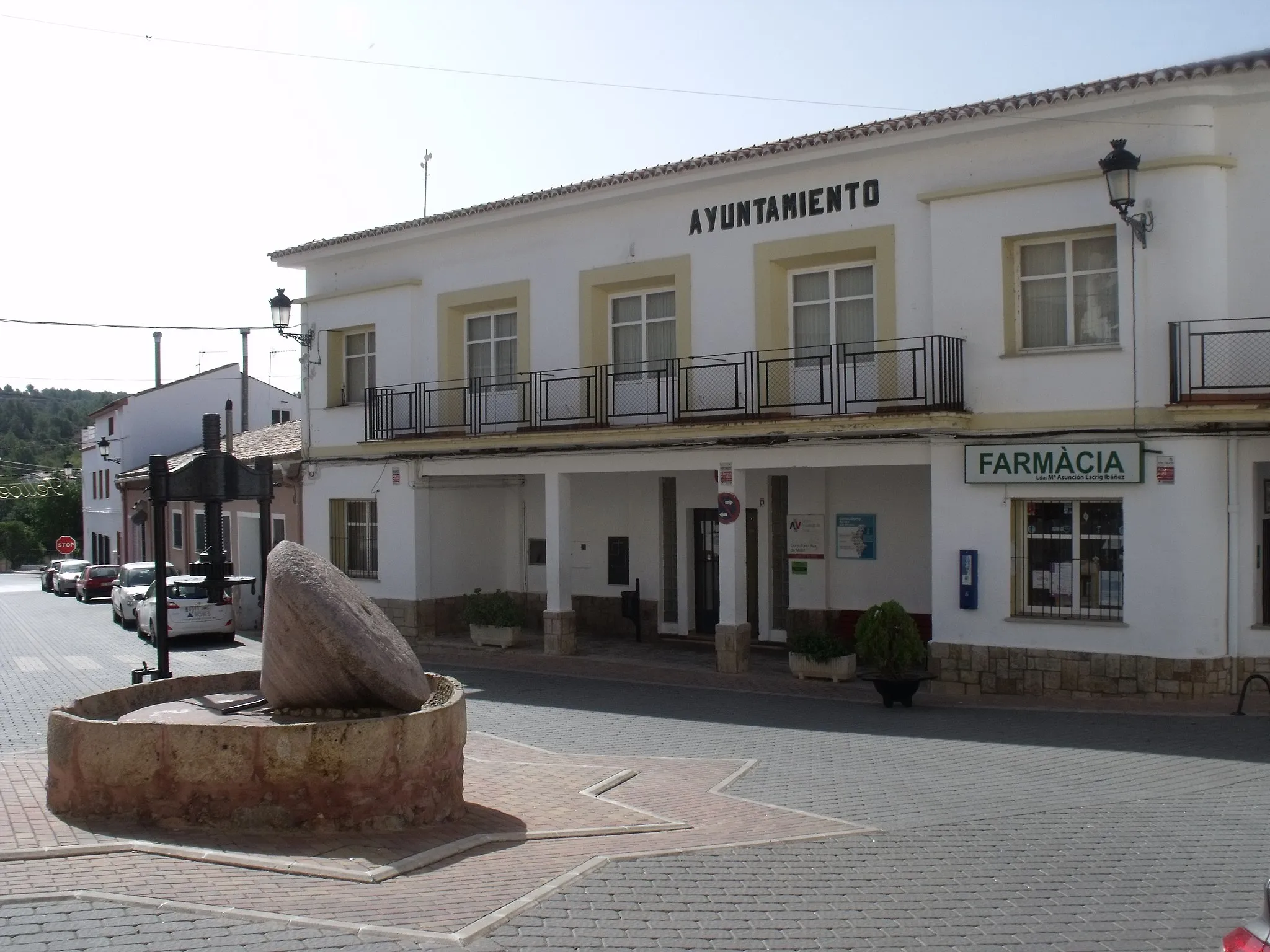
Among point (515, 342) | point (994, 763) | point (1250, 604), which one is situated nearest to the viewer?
point (994, 763)

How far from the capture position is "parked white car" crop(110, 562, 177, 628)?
25.4 m

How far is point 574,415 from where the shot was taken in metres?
18.5

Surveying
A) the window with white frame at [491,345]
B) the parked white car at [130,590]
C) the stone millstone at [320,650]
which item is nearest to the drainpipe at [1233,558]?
the stone millstone at [320,650]

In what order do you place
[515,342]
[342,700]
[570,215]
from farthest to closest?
[515,342] → [570,215] → [342,700]

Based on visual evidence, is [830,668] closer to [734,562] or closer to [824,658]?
[824,658]

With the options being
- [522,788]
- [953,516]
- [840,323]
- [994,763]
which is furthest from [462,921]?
[840,323]

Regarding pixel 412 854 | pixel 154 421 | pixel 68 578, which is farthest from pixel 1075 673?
pixel 154 421

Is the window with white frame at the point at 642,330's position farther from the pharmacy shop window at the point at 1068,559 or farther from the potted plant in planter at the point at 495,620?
the pharmacy shop window at the point at 1068,559

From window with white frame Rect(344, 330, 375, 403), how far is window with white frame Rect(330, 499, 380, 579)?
1961 millimetres

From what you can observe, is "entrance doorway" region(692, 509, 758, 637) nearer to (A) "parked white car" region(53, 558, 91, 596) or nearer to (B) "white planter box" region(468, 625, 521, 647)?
(B) "white planter box" region(468, 625, 521, 647)

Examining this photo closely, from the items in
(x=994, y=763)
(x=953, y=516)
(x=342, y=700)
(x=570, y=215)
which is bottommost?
(x=994, y=763)

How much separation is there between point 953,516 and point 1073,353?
7.85ft

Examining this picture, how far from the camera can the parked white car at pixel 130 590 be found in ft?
83.3

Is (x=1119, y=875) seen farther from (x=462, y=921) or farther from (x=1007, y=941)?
(x=462, y=921)
